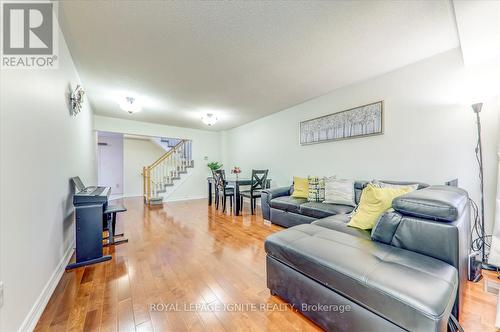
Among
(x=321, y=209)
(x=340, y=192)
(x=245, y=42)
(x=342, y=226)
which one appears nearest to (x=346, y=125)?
(x=340, y=192)

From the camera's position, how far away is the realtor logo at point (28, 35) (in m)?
1.16

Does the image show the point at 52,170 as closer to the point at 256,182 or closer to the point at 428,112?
the point at 256,182

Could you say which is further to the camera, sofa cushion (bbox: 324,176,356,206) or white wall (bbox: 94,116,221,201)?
white wall (bbox: 94,116,221,201)

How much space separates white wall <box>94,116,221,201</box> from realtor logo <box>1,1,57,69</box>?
3740 mm

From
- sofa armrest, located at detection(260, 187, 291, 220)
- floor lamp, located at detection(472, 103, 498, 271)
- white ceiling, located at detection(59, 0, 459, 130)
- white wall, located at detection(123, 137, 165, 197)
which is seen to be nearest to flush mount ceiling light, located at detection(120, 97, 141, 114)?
white ceiling, located at detection(59, 0, 459, 130)

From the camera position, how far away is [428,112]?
7.76 feet

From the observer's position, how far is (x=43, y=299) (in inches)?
57.6

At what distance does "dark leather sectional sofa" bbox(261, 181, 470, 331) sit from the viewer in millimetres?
899

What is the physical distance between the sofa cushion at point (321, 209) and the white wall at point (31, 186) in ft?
9.05

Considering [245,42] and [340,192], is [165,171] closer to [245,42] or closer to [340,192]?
[245,42]

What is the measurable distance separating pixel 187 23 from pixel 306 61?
1.43 meters

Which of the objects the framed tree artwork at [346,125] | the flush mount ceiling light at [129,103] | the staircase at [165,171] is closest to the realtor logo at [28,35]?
the flush mount ceiling light at [129,103]

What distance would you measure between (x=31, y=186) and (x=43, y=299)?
88 centimetres

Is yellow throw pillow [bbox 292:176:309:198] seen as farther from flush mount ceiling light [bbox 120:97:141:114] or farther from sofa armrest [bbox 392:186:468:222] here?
flush mount ceiling light [bbox 120:97:141:114]
